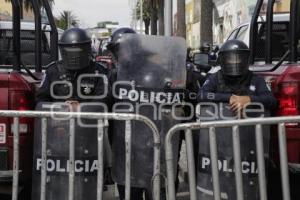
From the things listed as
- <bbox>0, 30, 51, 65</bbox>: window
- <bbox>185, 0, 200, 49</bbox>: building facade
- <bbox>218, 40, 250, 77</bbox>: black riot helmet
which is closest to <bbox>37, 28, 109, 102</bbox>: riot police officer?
<bbox>218, 40, 250, 77</bbox>: black riot helmet

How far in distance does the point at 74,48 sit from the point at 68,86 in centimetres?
33

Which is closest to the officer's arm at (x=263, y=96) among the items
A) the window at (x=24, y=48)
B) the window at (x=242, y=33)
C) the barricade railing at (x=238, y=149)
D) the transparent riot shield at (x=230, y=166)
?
the transparent riot shield at (x=230, y=166)

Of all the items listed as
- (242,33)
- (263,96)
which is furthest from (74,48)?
(242,33)

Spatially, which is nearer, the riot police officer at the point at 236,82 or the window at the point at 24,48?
the riot police officer at the point at 236,82

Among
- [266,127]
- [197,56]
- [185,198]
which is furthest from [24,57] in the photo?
[266,127]

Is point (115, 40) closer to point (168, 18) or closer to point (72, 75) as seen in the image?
point (72, 75)

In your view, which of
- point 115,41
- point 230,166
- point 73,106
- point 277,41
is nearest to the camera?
point 230,166

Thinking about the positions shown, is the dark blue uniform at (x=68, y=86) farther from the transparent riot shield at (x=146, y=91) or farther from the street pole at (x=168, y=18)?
the street pole at (x=168, y=18)

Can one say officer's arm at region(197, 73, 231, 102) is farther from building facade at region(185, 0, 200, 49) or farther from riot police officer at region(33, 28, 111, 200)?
building facade at region(185, 0, 200, 49)

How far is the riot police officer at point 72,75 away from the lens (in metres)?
4.61

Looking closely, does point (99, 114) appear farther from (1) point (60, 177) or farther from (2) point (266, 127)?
(2) point (266, 127)

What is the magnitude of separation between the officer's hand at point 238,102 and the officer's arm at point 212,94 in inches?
5.0

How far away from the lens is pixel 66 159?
425cm

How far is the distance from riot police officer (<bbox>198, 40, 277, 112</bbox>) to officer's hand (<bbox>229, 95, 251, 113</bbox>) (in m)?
0.08
